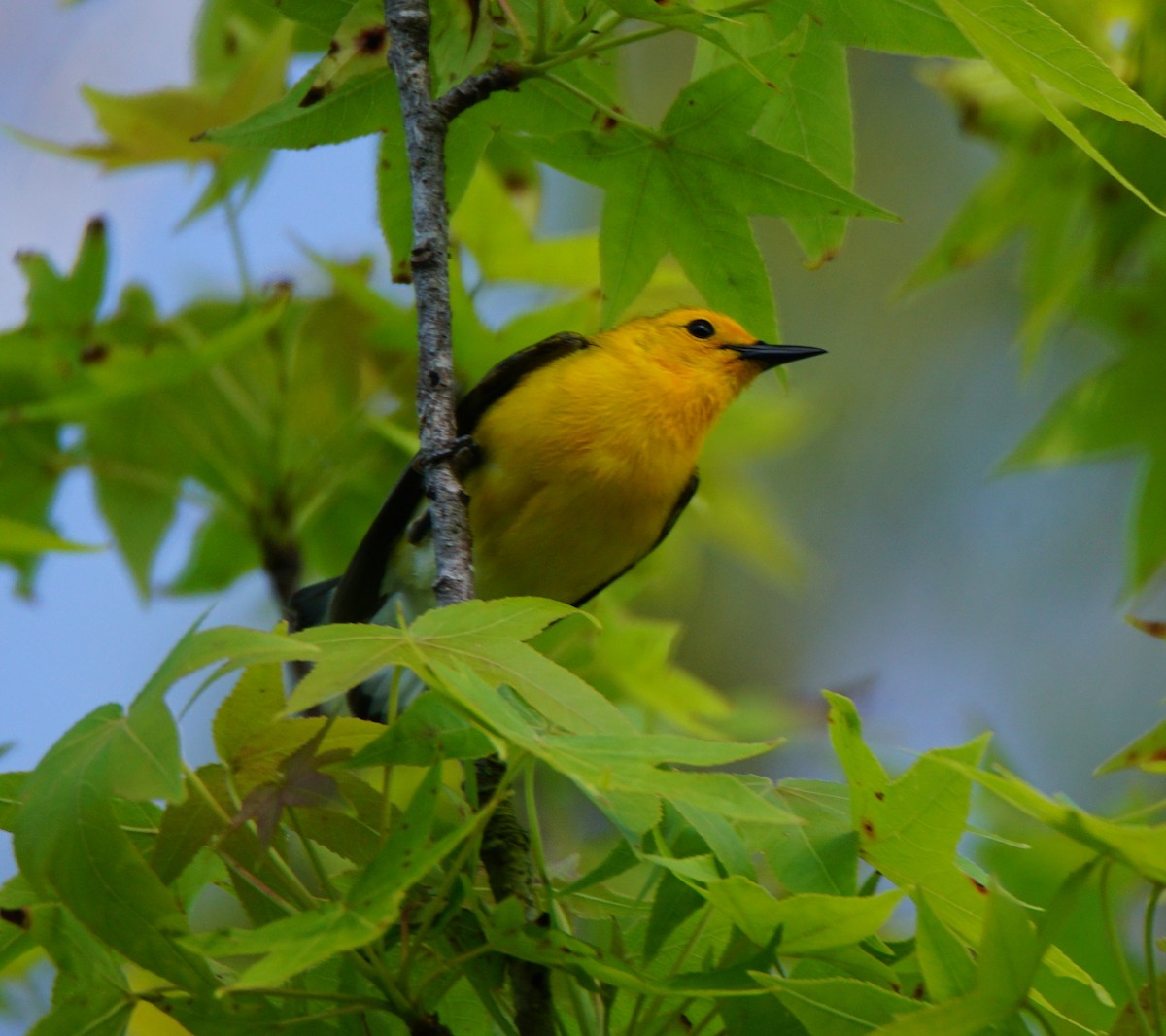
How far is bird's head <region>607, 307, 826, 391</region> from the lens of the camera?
3.41 m

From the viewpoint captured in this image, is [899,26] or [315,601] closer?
[899,26]

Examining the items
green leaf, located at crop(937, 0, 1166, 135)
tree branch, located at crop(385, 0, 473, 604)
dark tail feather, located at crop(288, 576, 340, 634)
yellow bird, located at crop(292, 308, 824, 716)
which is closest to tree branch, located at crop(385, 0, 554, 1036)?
tree branch, located at crop(385, 0, 473, 604)

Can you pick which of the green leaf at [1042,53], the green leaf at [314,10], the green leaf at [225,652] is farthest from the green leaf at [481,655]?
the green leaf at [314,10]

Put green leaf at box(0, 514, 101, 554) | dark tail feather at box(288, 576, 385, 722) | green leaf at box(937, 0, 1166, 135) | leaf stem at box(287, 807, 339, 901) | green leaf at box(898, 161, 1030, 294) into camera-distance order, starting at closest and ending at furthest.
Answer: leaf stem at box(287, 807, 339, 901) → green leaf at box(937, 0, 1166, 135) → green leaf at box(0, 514, 101, 554) → green leaf at box(898, 161, 1030, 294) → dark tail feather at box(288, 576, 385, 722)

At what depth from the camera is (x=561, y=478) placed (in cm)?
298

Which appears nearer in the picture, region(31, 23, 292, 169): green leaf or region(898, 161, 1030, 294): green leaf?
region(31, 23, 292, 169): green leaf

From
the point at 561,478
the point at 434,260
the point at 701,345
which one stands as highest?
the point at 434,260

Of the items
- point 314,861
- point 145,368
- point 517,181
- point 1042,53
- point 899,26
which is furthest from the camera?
point 517,181

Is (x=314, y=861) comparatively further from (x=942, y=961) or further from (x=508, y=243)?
(x=508, y=243)

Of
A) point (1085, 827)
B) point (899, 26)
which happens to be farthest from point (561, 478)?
point (1085, 827)

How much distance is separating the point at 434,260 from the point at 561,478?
119cm

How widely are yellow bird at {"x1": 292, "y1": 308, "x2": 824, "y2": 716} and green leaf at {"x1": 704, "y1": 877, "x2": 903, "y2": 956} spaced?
1.65 meters

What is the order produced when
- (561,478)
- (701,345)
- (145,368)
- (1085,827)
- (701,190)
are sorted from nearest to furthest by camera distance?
(1085,827)
(701,190)
(145,368)
(561,478)
(701,345)

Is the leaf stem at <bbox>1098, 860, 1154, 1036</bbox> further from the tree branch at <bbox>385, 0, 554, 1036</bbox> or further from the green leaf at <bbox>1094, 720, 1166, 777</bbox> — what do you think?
the tree branch at <bbox>385, 0, 554, 1036</bbox>
